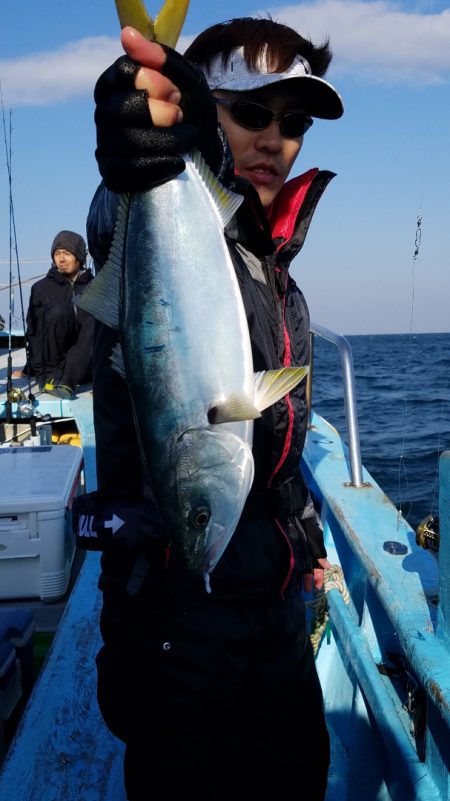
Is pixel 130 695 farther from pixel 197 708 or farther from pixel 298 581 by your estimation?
pixel 298 581

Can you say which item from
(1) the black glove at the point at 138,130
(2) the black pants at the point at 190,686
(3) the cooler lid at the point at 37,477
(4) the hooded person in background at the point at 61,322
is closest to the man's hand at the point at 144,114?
(1) the black glove at the point at 138,130

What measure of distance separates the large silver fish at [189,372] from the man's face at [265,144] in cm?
49

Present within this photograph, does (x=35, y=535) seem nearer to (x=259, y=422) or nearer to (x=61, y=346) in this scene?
(x=259, y=422)

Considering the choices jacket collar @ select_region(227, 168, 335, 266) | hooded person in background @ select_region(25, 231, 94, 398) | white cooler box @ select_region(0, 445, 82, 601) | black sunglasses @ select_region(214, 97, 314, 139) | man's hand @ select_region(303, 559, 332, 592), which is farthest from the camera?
hooded person in background @ select_region(25, 231, 94, 398)

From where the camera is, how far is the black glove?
128 cm

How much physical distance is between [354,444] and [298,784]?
1422 mm

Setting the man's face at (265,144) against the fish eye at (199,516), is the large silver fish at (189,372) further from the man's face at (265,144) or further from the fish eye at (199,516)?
the man's face at (265,144)

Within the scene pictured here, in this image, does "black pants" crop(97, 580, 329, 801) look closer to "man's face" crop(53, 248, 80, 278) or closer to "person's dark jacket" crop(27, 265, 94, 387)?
"person's dark jacket" crop(27, 265, 94, 387)

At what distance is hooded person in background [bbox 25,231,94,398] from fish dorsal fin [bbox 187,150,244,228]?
603 centimetres

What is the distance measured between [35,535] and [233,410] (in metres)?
2.42

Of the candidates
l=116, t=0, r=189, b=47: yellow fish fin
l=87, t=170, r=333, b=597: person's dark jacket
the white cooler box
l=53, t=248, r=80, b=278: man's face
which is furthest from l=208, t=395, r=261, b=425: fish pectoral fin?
l=53, t=248, r=80, b=278: man's face

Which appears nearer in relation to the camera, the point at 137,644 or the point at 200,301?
the point at 200,301

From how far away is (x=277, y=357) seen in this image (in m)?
1.70

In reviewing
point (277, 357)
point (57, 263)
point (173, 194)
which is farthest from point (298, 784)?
point (57, 263)
